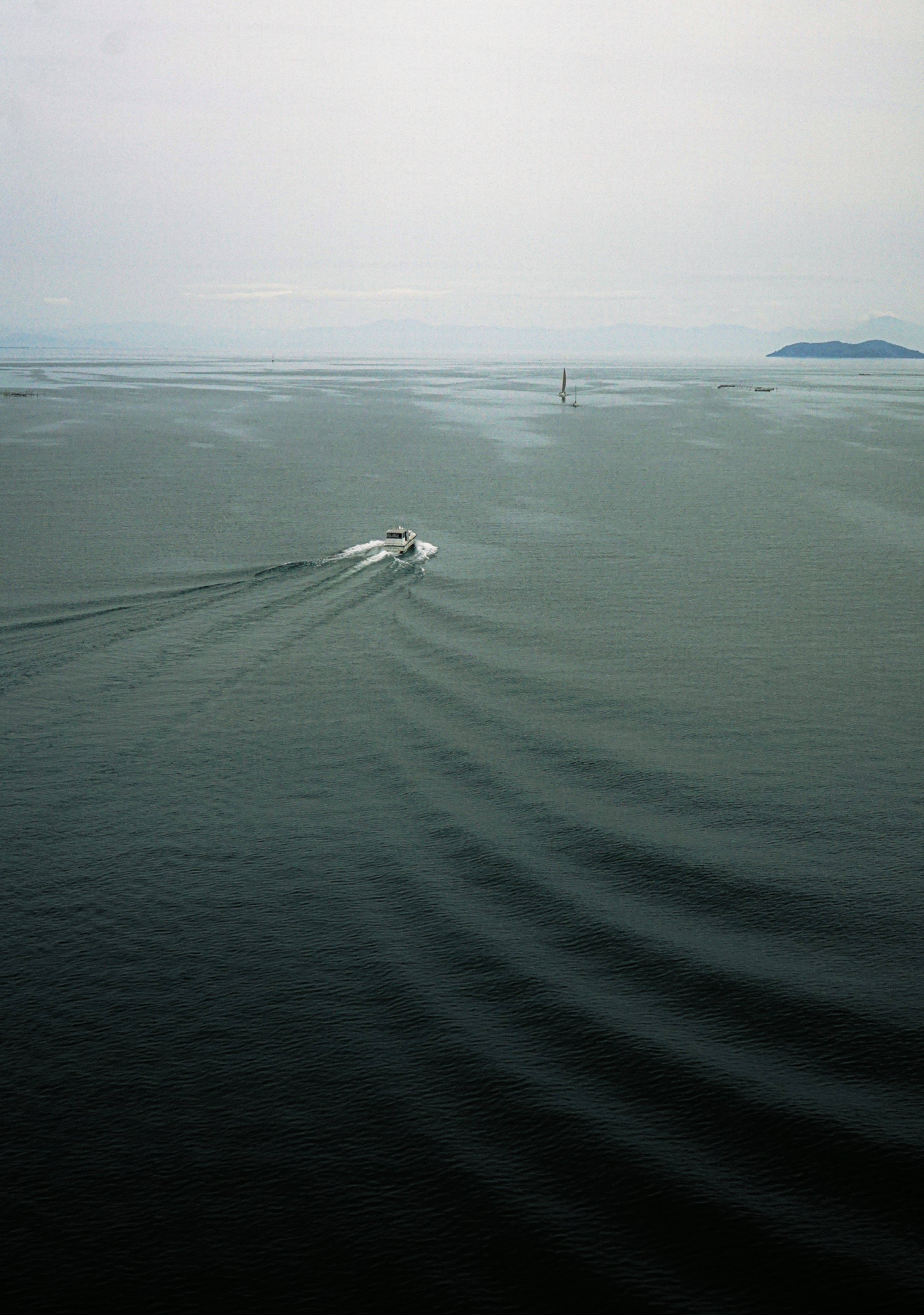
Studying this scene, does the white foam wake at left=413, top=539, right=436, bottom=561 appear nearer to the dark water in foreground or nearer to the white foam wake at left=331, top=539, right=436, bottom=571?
the white foam wake at left=331, top=539, right=436, bottom=571

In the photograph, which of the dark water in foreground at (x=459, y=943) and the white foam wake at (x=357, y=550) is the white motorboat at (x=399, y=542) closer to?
the white foam wake at (x=357, y=550)

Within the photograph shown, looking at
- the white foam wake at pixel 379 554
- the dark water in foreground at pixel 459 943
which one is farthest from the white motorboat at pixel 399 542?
the dark water in foreground at pixel 459 943

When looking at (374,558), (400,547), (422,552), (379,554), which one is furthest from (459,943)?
(422,552)

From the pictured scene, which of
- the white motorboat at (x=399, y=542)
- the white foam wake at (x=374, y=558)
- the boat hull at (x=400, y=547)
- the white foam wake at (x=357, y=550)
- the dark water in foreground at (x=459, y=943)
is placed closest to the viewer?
the dark water in foreground at (x=459, y=943)

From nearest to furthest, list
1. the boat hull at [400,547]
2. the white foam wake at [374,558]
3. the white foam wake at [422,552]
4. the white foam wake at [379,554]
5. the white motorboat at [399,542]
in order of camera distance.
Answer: the white foam wake at [374,558]
the white foam wake at [379,554]
the white foam wake at [422,552]
the boat hull at [400,547]
the white motorboat at [399,542]

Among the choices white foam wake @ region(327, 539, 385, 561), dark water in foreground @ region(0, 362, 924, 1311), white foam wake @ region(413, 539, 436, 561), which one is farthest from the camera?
white foam wake @ region(413, 539, 436, 561)

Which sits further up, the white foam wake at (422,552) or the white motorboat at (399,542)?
the white motorboat at (399,542)

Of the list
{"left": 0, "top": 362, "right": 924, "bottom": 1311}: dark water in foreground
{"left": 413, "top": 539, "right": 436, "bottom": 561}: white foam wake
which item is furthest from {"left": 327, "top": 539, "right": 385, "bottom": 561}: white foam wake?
{"left": 0, "top": 362, "right": 924, "bottom": 1311}: dark water in foreground
